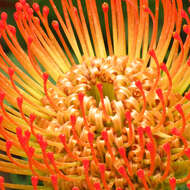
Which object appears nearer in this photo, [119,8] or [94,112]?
[94,112]

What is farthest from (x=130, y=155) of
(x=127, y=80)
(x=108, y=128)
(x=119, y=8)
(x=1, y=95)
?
(x=119, y=8)

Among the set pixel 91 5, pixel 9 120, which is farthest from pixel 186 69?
pixel 9 120

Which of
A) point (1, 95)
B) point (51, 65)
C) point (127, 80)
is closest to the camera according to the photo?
point (1, 95)

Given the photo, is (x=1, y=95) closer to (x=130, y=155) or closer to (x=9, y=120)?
(x=9, y=120)

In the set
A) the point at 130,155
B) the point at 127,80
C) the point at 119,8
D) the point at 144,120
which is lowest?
the point at 130,155

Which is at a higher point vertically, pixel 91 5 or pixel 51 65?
pixel 91 5

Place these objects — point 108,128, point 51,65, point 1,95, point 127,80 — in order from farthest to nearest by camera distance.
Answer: point 51,65 → point 127,80 → point 108,128 → point 1,95
